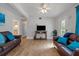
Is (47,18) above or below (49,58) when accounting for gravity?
above

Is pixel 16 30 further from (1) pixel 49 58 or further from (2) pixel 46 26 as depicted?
(1) pixel 49 58

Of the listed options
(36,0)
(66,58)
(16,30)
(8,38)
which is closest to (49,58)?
(66,58)

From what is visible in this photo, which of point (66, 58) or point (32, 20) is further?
point (32, 20)

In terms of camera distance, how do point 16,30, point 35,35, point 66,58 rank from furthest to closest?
point 35,35, point 16,30, point 66,58

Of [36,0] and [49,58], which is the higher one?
[36,0]

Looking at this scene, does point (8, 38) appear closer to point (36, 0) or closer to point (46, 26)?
point (36, 0)

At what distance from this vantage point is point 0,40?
4258 millimetres

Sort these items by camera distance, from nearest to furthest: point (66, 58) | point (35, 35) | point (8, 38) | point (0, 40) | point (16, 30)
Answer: point (66, 58)
point (0, 40)
point (8, 38)
point (16, 30)
point (35, 35)

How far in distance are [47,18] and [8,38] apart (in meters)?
6.62

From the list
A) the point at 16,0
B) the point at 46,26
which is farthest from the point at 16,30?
the point at 16,0

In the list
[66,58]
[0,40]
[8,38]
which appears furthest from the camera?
[8,38]

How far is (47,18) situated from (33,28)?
1655 millimetres

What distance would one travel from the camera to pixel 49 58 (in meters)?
0.88

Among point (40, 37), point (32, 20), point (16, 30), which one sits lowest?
point (40, 37)
